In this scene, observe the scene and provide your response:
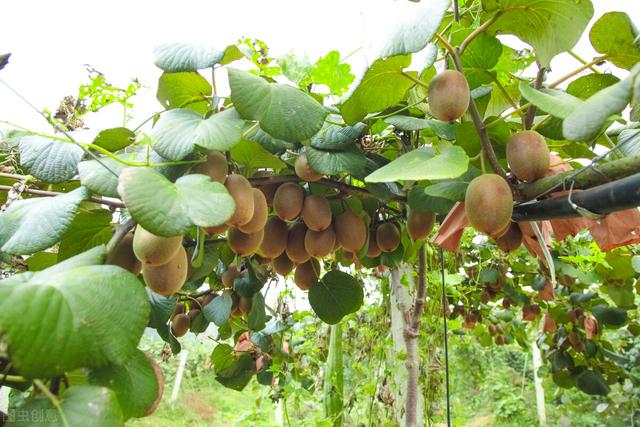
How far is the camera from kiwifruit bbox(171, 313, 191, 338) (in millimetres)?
1021

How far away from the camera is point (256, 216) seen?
1.91 ft

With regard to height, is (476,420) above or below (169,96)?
below

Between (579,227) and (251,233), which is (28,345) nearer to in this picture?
(251,233)

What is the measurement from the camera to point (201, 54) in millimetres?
536

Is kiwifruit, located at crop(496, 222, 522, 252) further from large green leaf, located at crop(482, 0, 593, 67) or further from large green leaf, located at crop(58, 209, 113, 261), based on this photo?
large green leaf, located at crop(58, 209, 113, 261)

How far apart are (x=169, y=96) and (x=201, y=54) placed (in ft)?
0.42

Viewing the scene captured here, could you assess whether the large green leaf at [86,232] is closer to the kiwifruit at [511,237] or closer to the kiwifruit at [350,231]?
the kiwifruit at [350,231]

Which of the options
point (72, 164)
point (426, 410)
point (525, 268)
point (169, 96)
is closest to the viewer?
point (72, 164)

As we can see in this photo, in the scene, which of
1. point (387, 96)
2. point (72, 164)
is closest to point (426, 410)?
point (387, 96)

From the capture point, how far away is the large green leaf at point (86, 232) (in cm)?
56

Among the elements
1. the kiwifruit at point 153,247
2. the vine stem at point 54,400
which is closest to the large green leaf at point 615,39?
the kiwifruit at point 153,247

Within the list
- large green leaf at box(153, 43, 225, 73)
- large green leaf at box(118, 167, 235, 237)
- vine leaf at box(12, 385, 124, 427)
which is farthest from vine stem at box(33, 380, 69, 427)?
large green leaf at box(153, 43, 225, 73)

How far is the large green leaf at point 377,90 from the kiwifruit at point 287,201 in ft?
0.41

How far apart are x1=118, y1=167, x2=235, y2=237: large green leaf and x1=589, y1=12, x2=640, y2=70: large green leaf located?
0.46 metres
